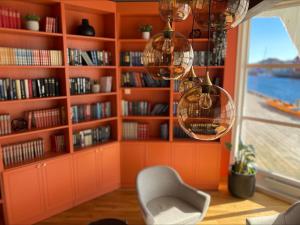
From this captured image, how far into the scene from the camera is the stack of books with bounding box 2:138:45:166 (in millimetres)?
2980

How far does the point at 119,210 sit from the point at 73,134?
1.28m

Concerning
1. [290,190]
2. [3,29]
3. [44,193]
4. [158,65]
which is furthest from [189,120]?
[290,190]

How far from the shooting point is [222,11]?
114 cm

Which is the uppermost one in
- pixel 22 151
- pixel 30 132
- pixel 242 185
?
pixel 30 132

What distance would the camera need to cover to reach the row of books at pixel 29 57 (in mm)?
2786

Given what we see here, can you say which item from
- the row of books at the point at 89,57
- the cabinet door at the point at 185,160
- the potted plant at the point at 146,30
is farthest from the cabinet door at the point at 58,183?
the potted plant at the point at 146,30

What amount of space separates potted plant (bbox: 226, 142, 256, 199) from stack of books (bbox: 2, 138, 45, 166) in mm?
2781

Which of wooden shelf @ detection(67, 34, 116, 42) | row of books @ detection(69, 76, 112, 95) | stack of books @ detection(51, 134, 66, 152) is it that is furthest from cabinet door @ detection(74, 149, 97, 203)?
wooden shelf @ detection(67, 34, 116, 42)

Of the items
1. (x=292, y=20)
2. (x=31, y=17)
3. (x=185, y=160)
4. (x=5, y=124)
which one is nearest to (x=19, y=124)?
(x=5, y=124)

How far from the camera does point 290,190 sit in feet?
12.1

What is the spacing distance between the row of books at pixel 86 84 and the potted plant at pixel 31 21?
0.80 metres

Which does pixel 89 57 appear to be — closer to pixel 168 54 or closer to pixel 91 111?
pixel 91 111

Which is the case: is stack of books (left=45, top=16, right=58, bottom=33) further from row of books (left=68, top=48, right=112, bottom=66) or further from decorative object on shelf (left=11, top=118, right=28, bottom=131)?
decorative object on shelf (left=11, top=118, right=28, bottom=131)

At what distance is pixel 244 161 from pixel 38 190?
2.98m
